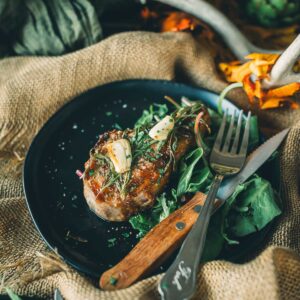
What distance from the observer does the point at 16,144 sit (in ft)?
6.38

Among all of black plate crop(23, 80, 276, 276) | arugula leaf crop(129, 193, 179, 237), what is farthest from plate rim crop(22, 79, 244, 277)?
arugula leaf crop(129, 193, 179, 237)

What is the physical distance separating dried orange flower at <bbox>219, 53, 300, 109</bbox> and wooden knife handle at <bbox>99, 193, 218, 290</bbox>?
0.77 m

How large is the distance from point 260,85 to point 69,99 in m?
0.87

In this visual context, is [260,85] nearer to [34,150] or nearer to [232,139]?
[232,139]

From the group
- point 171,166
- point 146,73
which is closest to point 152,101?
point 146,73

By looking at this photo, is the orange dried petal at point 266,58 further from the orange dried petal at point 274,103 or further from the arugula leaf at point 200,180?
the arugula leaf at point 200,180

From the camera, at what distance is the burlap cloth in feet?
4.45

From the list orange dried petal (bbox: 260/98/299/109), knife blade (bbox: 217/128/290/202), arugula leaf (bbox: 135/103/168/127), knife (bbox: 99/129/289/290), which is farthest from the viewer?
orange dried petal (bbox: 260/98/299/109)

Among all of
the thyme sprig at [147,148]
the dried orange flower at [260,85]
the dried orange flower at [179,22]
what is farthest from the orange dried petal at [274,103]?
the dried orange flower at [179,22]

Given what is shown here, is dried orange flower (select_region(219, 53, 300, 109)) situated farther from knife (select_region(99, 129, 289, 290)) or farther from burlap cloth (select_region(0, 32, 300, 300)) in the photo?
knife (select_region(99, 129, 289, 290))

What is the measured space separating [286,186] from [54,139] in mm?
962

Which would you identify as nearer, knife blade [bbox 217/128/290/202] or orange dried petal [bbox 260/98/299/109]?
knife blade [bbox 217/128/290/202]

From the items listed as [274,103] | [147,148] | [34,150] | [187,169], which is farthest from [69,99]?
[274,103]

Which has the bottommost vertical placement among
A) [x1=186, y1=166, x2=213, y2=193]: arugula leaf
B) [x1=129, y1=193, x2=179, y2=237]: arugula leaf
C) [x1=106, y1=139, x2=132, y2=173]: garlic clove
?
[x1=129, y1=193, x2=179, y2=237]: arugula leaf
